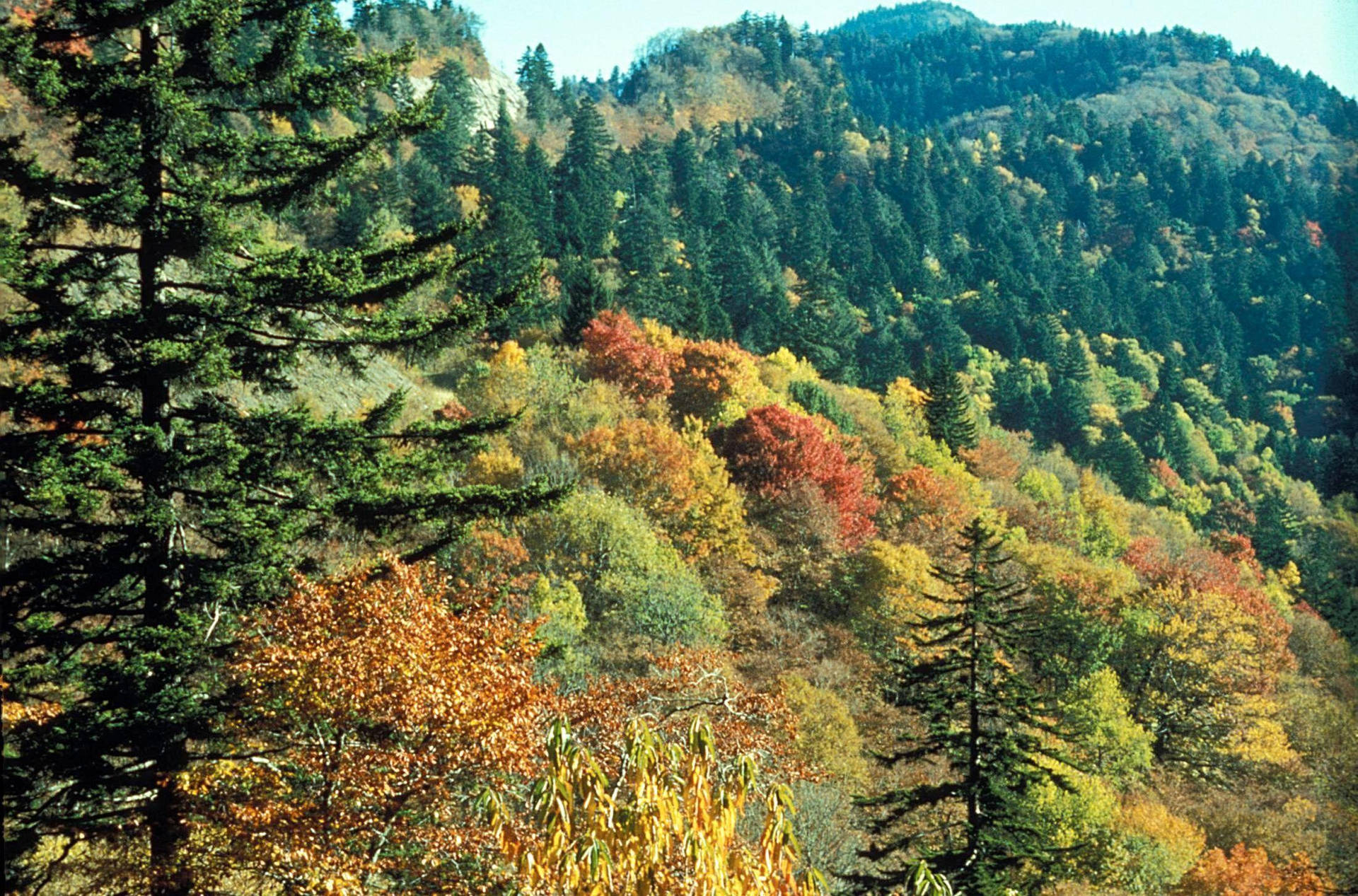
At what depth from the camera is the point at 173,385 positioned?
10961 mm

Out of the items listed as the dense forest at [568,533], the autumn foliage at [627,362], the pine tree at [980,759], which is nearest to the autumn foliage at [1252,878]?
the dense forest at [568,533]

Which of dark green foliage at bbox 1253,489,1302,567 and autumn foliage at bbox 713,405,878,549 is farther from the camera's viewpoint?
dark green foliage at bbox 1253,489,1302,567

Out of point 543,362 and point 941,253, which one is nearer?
point 543,362

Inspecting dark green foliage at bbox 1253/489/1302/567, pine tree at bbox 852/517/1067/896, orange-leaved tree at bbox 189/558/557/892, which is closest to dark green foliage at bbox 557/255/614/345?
pine tree at bbox 852/517/1067/896

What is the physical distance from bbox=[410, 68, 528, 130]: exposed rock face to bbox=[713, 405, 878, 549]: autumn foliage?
207ft

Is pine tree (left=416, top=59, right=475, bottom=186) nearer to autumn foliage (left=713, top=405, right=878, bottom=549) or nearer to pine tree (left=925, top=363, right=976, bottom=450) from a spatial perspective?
autumn foliage (left=713, top=405, right=878, bottom=549)

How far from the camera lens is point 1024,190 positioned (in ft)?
504

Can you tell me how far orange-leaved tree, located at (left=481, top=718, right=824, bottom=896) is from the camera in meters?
6.48

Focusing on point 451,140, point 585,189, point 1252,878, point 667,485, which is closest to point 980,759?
point 1252,878

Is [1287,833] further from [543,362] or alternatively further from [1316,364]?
[1316,364]

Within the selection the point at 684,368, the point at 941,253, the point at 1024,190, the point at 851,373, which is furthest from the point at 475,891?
the point at 1024,190

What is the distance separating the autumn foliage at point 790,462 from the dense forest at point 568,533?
0.26 m

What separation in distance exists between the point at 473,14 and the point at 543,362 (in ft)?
286

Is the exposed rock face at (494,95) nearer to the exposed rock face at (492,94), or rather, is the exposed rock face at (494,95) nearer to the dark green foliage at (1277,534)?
the exposed rock face at (492,94)
